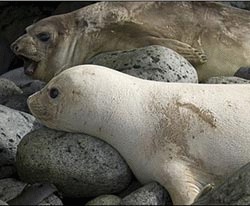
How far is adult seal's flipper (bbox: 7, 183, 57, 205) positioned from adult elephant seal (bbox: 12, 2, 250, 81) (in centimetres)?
173

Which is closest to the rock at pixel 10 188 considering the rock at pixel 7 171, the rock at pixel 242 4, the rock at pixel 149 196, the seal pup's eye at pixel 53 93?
the rock at pixel 7 171

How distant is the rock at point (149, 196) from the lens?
323 cm

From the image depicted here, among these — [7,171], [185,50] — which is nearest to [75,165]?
[7,171]

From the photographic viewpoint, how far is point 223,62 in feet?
16.6

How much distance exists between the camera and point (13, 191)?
12.1 feet

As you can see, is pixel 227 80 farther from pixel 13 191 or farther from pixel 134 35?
pixel 13 191

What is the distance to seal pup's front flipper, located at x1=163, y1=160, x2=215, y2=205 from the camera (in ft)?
11.3

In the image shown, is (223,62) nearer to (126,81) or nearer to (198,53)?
(198,53)

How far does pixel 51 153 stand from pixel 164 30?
173 cm

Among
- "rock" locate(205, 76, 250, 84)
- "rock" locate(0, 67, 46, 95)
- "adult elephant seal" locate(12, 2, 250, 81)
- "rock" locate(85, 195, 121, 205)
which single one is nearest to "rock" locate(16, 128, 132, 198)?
"rock" locate(85, 195, 121, 205)

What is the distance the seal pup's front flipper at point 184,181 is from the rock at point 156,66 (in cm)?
78

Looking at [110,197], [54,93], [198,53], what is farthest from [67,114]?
[198,53]

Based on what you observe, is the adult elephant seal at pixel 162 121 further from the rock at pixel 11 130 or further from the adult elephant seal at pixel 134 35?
the adult elephant seal at pixel 134 35

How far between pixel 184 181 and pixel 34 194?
664 mm
